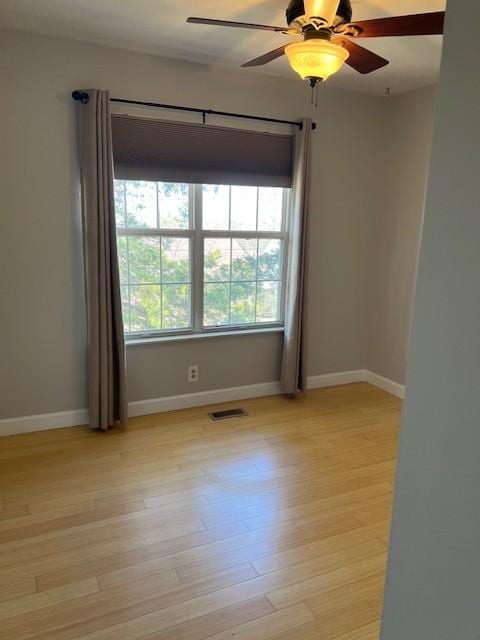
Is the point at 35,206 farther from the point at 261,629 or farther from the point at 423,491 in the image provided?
the point at 423,491

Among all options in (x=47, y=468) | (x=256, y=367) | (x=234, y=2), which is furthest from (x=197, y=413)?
(x=234, y=2)

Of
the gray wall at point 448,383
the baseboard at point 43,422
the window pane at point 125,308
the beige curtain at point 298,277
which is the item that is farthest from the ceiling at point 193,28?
the baseboard at point 43,422

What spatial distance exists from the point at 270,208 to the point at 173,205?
84 cm

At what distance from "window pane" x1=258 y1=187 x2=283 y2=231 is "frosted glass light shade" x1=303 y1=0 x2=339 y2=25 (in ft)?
6.03

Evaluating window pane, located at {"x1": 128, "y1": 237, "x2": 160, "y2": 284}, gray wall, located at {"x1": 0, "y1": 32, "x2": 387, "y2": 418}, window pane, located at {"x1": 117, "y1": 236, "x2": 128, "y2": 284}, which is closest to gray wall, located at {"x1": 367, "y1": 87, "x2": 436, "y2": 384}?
gray wall, located at {"x1": 0, "y1": 32, "x2": 387, "y2": 418}

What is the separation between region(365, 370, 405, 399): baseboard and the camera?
414 centimetres

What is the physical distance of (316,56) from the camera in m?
2.00

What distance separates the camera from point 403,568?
96 cm

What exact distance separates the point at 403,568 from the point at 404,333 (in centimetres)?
330

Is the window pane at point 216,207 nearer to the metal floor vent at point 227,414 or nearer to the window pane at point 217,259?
the window pane at point 217,259

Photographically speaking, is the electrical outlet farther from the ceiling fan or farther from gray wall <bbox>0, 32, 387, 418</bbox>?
the ceiling fan

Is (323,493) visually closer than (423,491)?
No

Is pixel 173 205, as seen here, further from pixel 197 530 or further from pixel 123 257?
pixel 197 530

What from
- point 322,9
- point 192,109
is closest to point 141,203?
point 192,109
